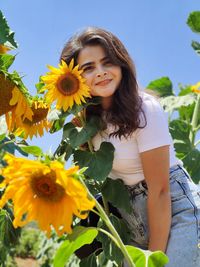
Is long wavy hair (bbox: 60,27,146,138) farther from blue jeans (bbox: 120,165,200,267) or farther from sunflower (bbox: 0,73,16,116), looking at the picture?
sunflower (bbox: 0,73,16,116)

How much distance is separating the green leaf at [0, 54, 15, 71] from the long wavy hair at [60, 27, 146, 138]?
0.36 m

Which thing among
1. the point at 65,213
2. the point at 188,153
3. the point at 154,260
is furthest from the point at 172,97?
the point at 65,213

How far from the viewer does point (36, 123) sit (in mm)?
1422

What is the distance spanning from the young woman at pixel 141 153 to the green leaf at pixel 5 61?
323 mm

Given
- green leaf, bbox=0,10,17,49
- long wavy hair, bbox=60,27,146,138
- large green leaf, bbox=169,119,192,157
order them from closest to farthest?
green leaf, bbox=0,10,17,49 → long wavy hair, bbox=60,27,146,138 → large green leaf, bbox=169,119,192,157

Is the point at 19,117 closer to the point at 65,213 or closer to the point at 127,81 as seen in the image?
the point at 127,81

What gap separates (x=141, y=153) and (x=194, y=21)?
1.34 meters

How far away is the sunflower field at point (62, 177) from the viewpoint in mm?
750

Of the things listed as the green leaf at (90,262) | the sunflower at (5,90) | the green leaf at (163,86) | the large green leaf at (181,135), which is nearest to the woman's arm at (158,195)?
the green leaf at (90,262)

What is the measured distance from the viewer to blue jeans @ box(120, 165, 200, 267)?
1.22 m

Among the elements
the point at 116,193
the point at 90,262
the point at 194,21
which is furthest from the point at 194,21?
the point at 90,262

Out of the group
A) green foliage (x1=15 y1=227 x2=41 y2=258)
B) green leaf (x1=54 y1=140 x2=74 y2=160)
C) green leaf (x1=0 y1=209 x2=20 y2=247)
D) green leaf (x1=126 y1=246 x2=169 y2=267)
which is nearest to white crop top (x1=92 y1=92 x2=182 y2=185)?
green leaf (x1=54 y1=140 x2=74 y2=160)

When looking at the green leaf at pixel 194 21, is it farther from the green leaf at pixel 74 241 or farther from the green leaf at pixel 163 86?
the green leaf at pixel 74 241

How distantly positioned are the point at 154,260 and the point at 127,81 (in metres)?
0.65
